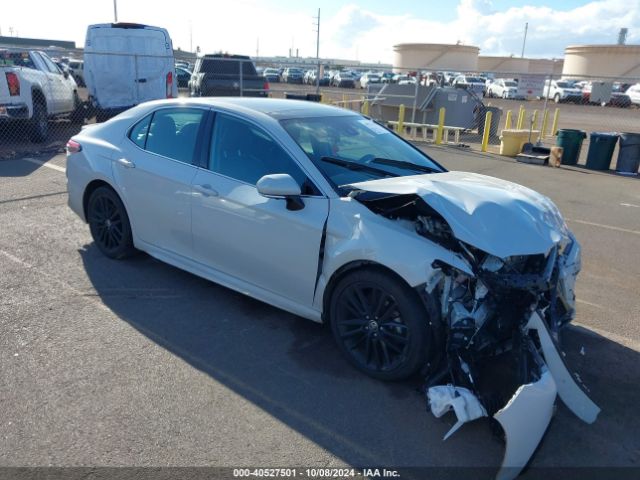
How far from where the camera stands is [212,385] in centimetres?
331

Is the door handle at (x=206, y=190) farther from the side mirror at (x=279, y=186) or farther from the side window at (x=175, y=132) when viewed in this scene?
the side mirror at (x=279, y=186)

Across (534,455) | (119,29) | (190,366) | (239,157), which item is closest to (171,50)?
(119,29)

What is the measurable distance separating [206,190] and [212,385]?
1.51m

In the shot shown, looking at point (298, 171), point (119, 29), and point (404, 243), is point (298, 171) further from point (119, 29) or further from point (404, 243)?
point (119, 29)

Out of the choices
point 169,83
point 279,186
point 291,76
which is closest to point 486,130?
point 169,83

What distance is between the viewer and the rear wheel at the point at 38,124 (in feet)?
38.6

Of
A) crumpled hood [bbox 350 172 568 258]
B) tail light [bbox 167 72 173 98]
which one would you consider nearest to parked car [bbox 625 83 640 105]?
tail light [bbox 167 72 173 98]

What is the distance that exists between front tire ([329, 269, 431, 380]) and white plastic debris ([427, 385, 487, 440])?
0.23m

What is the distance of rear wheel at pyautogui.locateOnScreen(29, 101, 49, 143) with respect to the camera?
38.6 feet

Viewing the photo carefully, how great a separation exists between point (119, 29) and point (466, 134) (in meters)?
10.7

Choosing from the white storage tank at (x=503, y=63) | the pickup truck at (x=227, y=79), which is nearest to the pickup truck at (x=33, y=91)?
the pickup truck at (x=227, y=79)

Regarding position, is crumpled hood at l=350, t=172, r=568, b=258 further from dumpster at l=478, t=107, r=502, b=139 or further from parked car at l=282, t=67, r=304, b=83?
parked car at l=282, t=67, r=304, b=83

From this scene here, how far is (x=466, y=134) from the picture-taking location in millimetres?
17484

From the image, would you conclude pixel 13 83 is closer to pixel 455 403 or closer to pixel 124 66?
pixel 124 66
